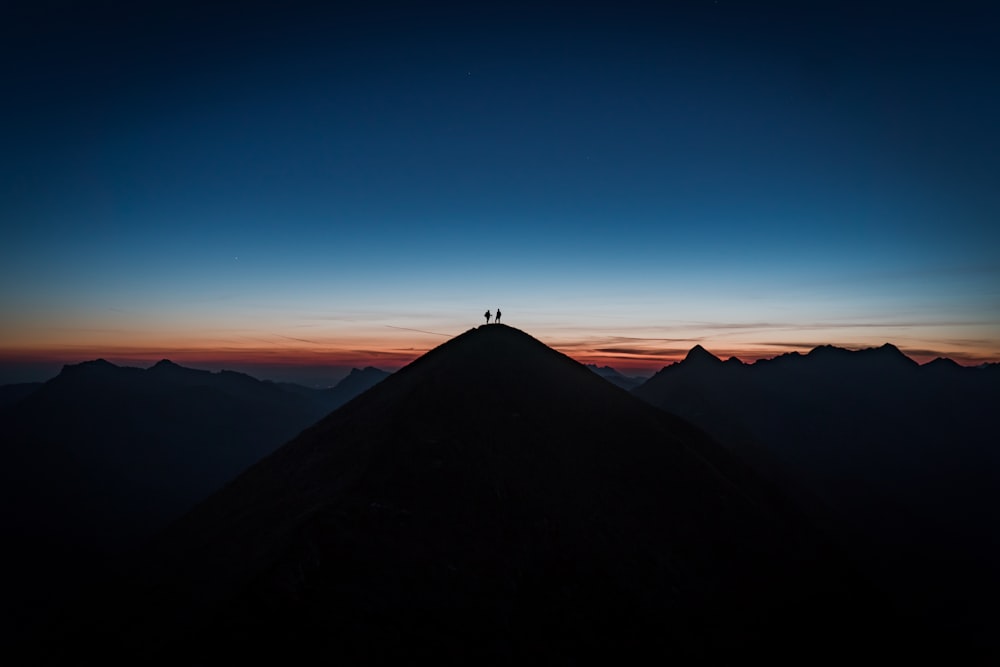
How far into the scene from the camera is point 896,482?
5325 inches

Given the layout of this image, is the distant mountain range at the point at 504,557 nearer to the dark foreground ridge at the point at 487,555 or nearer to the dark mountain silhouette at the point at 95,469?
the dark foreground ridge at the point at 487,555

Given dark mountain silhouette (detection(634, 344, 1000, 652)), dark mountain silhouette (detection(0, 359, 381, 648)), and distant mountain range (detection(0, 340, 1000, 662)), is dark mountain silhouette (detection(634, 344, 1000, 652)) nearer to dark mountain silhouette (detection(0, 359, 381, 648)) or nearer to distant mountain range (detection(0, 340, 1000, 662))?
distant mountain range (detection(0, 340, 1000, 662))

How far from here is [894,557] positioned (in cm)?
8706

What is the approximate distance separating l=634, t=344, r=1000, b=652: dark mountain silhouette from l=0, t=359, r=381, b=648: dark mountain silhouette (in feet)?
461

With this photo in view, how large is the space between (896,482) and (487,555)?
155 meters

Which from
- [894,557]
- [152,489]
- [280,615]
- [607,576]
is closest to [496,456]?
[607,576]

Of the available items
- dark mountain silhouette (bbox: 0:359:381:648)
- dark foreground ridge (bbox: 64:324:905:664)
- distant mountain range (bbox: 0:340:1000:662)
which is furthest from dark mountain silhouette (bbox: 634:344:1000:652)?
dark mountain silhouette (bbox: 0:359:381:648)

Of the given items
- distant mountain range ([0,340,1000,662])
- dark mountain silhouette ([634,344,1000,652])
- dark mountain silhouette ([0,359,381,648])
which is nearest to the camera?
distant mountain range ([0,340,1000,662])

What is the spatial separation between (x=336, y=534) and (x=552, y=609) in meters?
16.6

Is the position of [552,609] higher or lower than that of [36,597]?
higher

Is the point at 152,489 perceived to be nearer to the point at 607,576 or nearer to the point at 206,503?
the point at 206,503

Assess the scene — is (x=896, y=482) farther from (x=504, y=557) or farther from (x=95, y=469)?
(x=95, y=469)

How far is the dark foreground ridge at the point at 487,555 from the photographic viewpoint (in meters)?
29.4

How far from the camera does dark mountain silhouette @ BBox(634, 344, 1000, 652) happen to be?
258 feet
